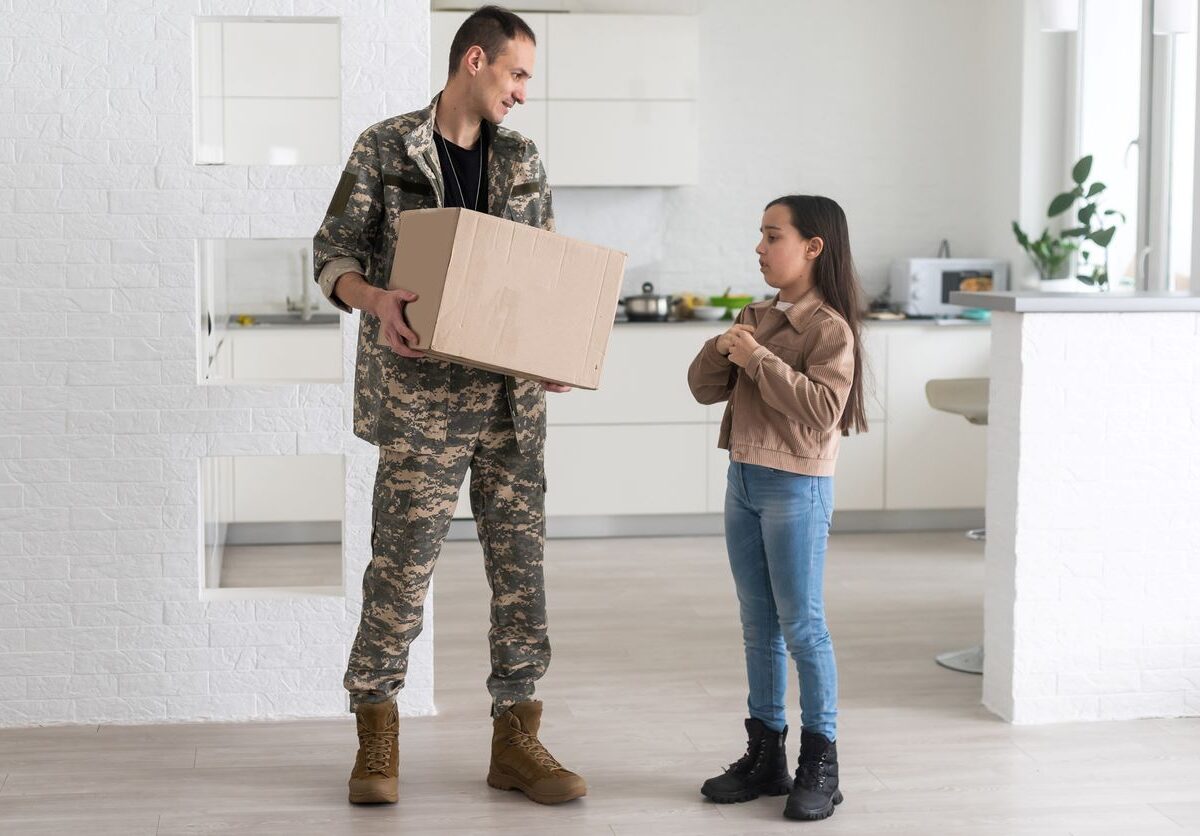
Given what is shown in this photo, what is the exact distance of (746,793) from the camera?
9.37ft

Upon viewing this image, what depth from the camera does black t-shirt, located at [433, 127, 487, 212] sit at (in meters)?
2.80

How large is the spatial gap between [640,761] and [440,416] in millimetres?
911

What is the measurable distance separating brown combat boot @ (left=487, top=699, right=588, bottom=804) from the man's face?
3.95ft

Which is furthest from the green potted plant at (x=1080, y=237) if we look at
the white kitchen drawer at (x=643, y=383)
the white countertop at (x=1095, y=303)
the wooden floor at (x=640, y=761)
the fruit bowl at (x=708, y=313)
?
the white countertop at (x=1095, y=303)

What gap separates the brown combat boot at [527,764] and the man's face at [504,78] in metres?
1.20

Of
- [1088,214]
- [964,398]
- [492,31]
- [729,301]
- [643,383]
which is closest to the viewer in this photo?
[492,31]

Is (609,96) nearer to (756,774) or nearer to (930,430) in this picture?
(930,430)

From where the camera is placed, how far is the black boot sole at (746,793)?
9.34ft

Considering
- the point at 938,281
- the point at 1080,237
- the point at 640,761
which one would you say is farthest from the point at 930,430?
the point at 640,761

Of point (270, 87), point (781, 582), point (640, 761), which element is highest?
point (270, 87)

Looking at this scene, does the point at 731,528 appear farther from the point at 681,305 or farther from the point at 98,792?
the point at 681,305

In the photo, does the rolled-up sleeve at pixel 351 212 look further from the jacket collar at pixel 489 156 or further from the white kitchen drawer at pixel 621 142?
the white kitchen drawer at pixel 621 142

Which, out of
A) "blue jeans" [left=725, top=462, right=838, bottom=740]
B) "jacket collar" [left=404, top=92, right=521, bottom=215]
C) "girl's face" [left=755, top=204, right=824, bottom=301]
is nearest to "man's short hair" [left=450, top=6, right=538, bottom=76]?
"jacket collar" [left=404, top=92, right=521, bottom=215]

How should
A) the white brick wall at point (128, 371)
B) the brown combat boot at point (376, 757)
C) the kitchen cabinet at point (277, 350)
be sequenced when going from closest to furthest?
the brown combat boot at point (376, 757) < the white brick wall at point (128, 371) < the kitchen cabinet at point (277, 350)
